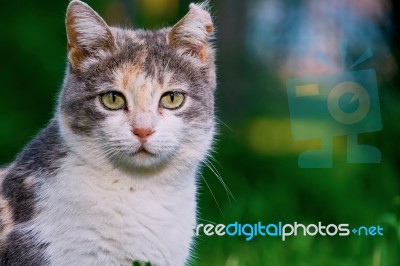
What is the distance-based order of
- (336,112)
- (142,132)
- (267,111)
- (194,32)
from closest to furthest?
1. (142,132)
2. (194,32)
3. (336,112)
4. (267,111)

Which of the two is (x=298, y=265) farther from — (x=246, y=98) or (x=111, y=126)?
(x=246, y=98)

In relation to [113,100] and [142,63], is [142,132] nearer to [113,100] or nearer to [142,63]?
[113,100]

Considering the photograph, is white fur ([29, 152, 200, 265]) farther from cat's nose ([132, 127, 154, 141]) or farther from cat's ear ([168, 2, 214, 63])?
cat's ear ([168, 2, 214, 63])

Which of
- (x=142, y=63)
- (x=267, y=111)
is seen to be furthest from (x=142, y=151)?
(x=267, y=111)

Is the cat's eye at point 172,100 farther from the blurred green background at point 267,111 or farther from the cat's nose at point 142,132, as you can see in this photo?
the blurred green background at point 267,111

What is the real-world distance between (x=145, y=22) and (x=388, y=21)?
3.83 feet

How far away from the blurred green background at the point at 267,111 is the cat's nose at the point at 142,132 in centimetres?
74

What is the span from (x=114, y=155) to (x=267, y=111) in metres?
2.05

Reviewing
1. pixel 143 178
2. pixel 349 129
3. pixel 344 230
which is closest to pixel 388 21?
pixel 349 129

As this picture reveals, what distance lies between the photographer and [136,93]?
2785mm

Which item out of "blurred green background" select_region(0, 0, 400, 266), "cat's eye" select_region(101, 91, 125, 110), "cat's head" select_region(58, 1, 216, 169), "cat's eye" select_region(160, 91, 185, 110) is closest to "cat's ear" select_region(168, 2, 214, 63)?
"cat's head" select_region(58, 1, 216, 169)

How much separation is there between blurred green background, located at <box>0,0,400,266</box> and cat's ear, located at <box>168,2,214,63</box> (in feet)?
2.10

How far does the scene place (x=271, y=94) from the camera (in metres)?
4.74

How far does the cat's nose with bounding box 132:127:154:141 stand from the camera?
2729 mm
